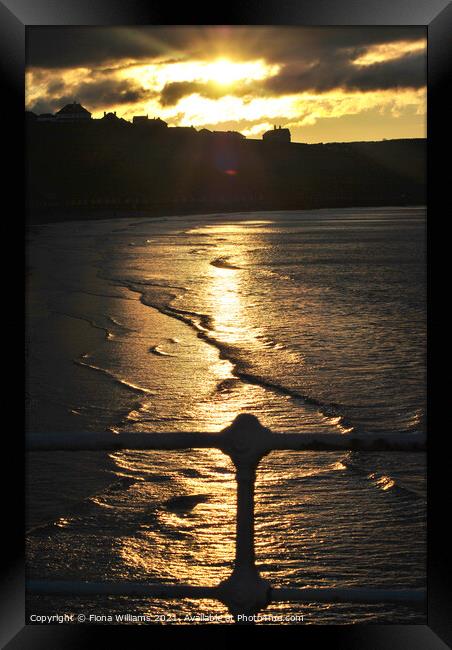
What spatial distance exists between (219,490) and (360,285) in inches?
869

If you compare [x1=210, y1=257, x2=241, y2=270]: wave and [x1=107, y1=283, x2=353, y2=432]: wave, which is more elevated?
[x1=210, y1=257, x2=241, y2=270]: wave

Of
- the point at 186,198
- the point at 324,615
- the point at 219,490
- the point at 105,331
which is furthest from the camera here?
the point at 186,198

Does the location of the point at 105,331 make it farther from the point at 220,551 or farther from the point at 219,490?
the point at 220,551

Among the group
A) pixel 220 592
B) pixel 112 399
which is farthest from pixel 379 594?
pixel 112 399

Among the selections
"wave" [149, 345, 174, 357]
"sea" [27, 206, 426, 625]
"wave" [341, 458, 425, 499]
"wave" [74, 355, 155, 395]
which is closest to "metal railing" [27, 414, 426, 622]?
"sea" [27, 206, 426, 625]

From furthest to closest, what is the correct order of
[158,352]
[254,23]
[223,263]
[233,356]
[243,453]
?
[223,263] → [233,356] → [158,352] → [254,23] → [243,453]

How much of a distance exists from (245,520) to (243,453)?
7.8 inches

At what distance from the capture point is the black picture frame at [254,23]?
2375mm

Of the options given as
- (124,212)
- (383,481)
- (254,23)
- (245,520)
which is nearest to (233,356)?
(383,481)

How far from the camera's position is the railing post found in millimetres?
2311

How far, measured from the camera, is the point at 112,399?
1041cm

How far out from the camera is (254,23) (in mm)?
2590

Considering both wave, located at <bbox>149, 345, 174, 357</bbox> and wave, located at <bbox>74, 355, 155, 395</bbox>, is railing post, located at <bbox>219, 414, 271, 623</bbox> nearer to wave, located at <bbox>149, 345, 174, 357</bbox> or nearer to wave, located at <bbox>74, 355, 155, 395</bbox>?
wave, located at <bbox>74, 355, 155, 395</bbox>

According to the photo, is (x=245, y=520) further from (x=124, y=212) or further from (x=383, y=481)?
(x=124, y=212)
